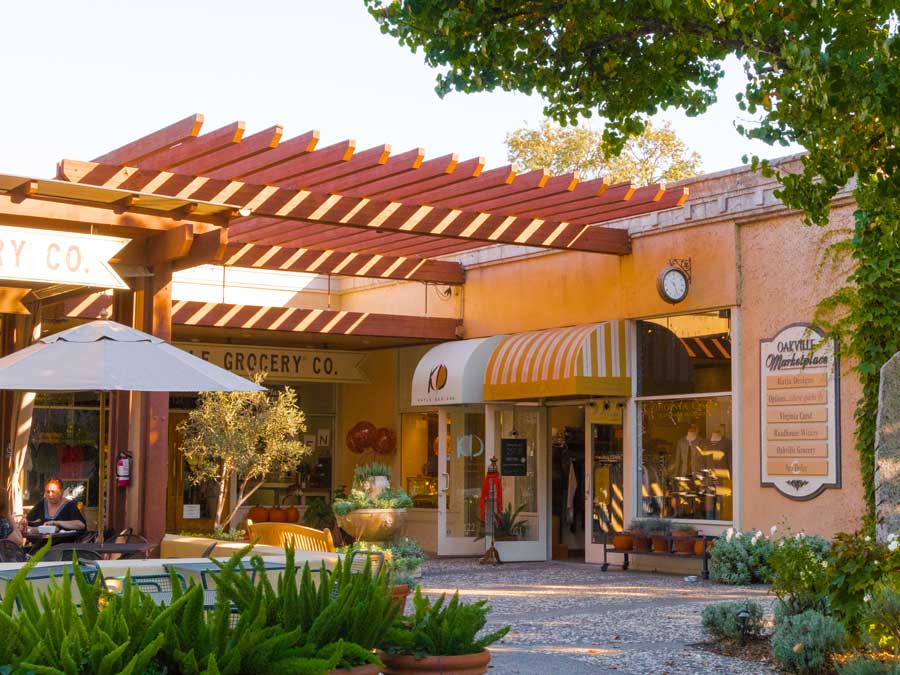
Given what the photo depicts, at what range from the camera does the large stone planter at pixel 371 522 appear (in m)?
14.1

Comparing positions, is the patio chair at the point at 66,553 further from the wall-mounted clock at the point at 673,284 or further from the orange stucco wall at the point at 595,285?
the orange stucco wall at the point at 595,285

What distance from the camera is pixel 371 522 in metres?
14.1

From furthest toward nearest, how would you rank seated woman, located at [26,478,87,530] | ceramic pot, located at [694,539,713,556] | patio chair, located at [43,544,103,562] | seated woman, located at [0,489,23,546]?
ceramic pot, located at [694,539,713,556] < seated woman, located at [26,478,87,530] < seated woman, located at [0,489,23,546] < patio chair, located at [43,544,103,562]


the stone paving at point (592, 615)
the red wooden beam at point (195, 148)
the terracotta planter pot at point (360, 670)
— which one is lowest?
the stone paving at point (592, 615)

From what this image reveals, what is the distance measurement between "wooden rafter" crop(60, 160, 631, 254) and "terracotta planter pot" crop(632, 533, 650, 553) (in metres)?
3.65

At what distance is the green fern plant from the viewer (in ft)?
16.3

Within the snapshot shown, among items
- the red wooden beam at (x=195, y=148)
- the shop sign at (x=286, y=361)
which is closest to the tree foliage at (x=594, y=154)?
the shop sign at (x=286, y=361)

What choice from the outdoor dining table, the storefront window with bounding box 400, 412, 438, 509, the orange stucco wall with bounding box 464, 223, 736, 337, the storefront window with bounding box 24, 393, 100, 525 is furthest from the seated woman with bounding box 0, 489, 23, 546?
the storefront window with bounding box 400, 412, 438, 509

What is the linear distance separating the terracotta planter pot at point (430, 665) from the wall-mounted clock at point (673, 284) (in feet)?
33.6

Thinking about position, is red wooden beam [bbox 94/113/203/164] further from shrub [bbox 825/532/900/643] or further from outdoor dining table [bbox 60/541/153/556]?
shrub [bbox 825/532/900/643]

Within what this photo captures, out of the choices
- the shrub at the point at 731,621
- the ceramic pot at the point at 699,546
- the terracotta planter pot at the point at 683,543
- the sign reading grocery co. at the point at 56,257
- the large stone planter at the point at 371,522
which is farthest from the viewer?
the large stone planter at the point at 371,522

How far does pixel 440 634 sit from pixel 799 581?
3702mm

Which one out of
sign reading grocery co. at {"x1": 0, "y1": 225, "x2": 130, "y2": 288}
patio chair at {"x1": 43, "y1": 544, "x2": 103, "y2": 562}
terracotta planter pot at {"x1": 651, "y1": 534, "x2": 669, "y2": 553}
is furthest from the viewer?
terracotta planter pot at {"x1": 651, "y1": 534, "x2": 669, "y2": 553}

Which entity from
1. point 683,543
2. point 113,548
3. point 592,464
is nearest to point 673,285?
point 592,464
